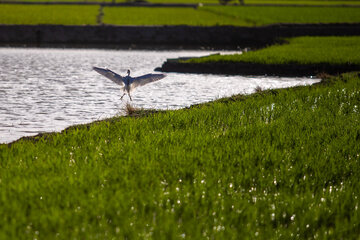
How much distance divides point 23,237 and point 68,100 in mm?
7643

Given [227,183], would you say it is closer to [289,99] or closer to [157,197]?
[157,197]

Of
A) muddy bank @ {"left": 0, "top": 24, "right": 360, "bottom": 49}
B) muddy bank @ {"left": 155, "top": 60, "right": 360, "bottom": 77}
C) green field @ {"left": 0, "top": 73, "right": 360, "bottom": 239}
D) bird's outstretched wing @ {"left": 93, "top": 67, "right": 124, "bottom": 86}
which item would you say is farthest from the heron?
muddy bank @ {"left": 0, "top": 24, "right": 360, "bottom": 49}

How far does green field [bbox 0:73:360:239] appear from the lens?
400cm

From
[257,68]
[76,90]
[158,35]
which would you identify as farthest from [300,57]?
[158,35]

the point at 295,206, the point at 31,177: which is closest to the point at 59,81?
the point at 31,177

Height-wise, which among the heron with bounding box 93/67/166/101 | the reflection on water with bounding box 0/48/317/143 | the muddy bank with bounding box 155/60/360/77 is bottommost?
the reflection on water with bounding box 0/48/317/143

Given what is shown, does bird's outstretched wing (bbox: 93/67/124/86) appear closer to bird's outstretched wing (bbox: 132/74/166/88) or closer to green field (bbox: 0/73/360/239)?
bird's outstretched wing (bbox: 132/74/166/88)

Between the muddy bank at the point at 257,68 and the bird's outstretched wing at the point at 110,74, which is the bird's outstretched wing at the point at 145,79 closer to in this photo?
the bird's outstretched wing at the point at 110,74

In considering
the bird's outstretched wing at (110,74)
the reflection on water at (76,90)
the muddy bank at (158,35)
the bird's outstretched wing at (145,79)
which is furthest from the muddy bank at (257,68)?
the muddy bank at (158,35)

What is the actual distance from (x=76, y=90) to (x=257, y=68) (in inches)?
245

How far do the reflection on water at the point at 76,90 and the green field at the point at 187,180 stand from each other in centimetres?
158

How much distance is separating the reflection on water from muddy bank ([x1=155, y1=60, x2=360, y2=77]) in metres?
0.79

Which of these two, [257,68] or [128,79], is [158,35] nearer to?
[257,68]

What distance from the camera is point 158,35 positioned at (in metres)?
28.7
